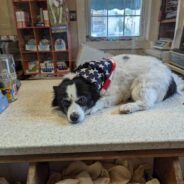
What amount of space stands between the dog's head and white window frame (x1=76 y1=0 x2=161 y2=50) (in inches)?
29.0

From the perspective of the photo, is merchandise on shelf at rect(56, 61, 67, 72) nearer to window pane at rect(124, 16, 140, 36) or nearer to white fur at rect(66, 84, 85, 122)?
window pane at rect(124, 16, 140, 36)

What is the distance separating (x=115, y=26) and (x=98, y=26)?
0.48 feet

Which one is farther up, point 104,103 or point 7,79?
point 7,79

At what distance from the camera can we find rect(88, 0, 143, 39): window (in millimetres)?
1346

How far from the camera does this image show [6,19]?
5.34ft

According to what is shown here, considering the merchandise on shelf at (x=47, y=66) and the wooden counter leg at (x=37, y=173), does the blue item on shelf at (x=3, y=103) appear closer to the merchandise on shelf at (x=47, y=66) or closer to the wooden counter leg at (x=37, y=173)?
the wooden counter leg at (x=37, y=173)

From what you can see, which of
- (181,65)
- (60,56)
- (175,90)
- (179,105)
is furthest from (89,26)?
(179,105)

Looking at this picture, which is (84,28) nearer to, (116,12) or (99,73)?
(116,12)

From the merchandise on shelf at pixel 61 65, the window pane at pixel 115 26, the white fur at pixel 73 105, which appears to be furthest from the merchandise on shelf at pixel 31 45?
the white fur at pixel 73 105

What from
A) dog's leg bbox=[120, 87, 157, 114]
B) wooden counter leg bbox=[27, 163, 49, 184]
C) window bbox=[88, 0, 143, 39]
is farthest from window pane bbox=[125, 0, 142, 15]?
wooden counter leg bbox=[27, 163, 49, 184]

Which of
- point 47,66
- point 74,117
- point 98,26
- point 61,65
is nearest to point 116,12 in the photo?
point 98,26

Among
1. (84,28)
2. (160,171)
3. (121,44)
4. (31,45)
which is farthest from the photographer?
(31,45)

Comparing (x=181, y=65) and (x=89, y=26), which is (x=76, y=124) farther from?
(x=89, y=26)

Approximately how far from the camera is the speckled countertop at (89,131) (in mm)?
555
